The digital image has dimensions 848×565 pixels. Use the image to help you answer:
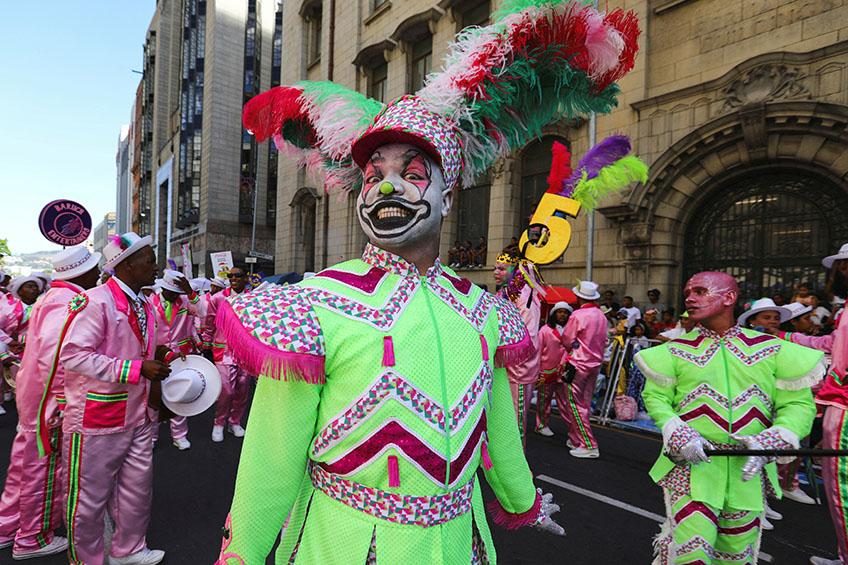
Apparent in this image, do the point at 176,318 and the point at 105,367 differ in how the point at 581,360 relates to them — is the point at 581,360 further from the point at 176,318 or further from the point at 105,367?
the point at 176,318

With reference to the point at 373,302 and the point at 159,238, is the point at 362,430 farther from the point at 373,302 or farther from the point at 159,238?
the point at 159,238

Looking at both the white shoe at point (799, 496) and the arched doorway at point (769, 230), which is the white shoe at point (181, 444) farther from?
the arched doorway at point (769, 230)

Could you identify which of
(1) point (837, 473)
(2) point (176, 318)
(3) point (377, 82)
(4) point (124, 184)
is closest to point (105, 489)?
(2) point (176, 318)

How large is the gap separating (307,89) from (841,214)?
898 cm

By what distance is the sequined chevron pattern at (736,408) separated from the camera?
2.62m

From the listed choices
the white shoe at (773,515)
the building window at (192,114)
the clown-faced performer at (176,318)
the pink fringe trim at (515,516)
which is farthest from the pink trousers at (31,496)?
the building window at (192,114)

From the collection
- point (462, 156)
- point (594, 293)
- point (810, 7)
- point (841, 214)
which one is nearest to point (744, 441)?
point (462, 156)

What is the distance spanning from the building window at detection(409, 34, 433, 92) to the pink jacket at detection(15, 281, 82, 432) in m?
13.0

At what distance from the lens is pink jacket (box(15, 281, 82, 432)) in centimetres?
337

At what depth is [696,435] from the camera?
2463 mm

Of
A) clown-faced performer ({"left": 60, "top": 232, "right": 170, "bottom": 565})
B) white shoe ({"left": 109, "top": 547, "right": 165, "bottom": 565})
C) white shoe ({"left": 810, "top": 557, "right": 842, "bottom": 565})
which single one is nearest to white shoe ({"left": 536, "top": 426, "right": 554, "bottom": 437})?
white shoe ({"left": 810, "top": 557, "right": 842, "bottom": 565})

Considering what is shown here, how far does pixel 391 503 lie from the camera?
4.31ft

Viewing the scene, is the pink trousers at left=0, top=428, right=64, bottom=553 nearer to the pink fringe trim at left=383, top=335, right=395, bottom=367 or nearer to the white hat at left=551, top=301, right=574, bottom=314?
the pink fringe trim at left=383, top=335, right=395, bottom=367

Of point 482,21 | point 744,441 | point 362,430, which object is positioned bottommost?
point 744,441
